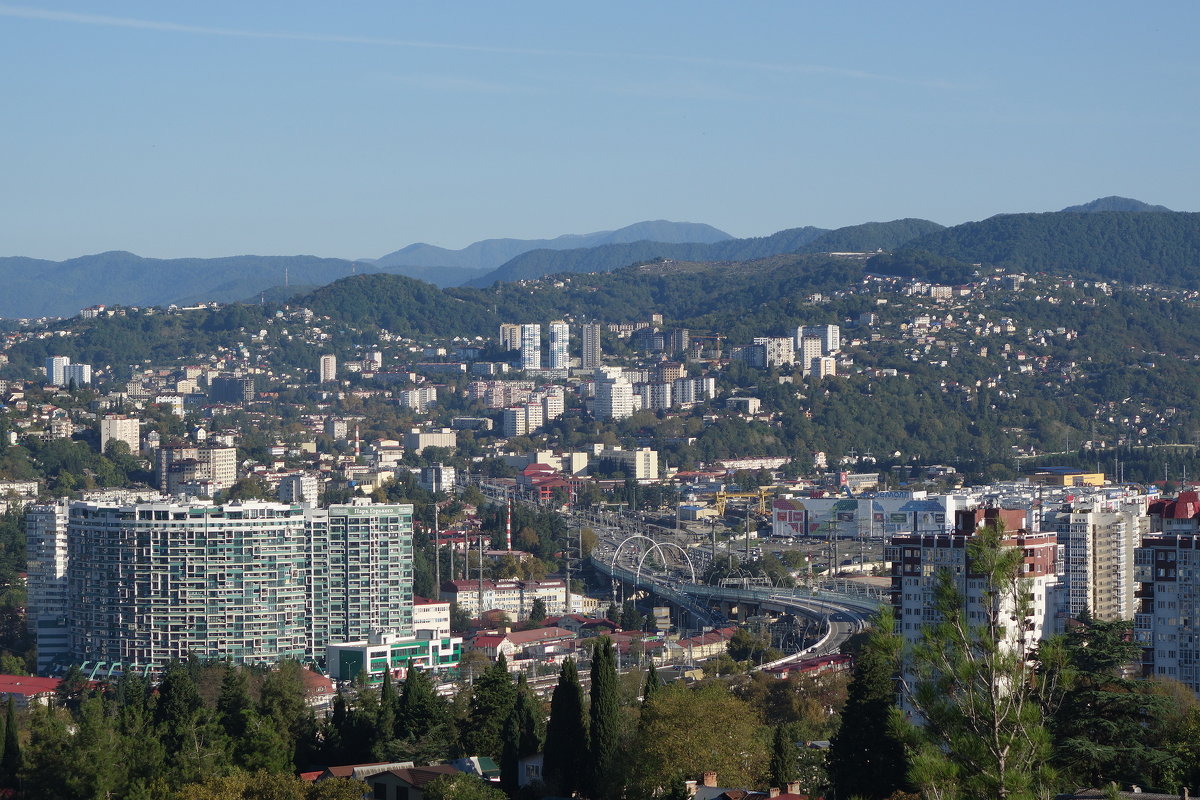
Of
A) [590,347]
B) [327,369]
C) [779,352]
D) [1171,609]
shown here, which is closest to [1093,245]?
[590,347]

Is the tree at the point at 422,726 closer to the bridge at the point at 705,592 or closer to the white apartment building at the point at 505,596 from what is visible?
the bridge at the point at 705,592

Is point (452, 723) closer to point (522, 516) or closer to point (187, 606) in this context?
point (187, 606)

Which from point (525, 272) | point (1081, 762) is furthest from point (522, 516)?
point (525, 272)

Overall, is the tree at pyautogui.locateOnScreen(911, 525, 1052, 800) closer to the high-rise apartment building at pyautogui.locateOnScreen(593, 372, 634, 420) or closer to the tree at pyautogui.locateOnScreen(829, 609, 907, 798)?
the tree at pyautogui.locateOnScreen(829, 609, 907, 798)

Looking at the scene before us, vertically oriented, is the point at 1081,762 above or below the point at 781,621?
above

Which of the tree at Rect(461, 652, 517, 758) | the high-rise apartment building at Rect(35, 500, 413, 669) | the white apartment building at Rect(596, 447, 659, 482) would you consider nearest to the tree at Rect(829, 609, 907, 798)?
the tree at Rect(461, 652, 517, 758)

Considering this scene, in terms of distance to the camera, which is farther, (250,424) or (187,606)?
(250,424)
